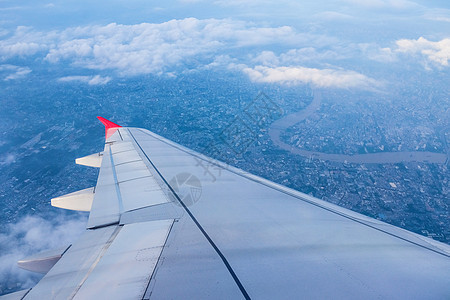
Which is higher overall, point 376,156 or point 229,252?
point 229,252

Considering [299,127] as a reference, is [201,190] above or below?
above

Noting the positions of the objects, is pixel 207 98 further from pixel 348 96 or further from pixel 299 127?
pixel 348 96

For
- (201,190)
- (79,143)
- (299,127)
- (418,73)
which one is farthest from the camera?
(418,73)

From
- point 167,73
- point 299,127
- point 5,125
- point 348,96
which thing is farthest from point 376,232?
point 167,73

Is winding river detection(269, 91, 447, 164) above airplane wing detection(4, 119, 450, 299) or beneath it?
beneath

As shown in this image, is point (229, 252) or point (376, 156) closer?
point (229, 252)

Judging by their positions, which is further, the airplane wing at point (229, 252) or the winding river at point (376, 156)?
the winding river at point (376, 156)

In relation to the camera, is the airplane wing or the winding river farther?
the winding river

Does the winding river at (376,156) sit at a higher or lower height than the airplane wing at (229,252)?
lower
